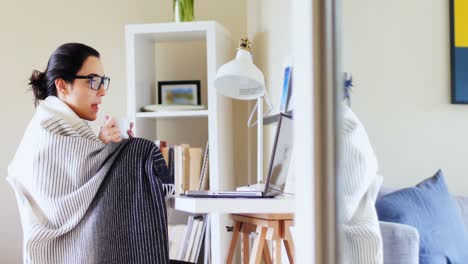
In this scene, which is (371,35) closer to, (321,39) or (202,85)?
(321,39)

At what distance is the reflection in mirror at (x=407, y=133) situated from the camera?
2.99 feet

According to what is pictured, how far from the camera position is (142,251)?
1733 mm

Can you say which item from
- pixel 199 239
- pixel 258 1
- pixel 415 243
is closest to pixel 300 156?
pixel 415 243

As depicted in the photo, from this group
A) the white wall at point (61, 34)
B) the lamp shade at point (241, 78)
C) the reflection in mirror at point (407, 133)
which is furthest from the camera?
the white wall at point (61, 34)

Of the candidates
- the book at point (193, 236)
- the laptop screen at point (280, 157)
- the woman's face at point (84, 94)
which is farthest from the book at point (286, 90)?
the book at point (193, 236)

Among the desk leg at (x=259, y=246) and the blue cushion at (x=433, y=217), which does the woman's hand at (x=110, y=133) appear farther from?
the blue cushion at (x=433, y=217)

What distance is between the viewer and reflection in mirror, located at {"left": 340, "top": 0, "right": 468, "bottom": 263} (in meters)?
0.91

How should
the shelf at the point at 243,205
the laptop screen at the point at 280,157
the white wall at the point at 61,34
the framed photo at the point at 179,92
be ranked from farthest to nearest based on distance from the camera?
the white wall at the point at 61,34
the framed photo at the point at 179,92
the laptop screen at the point at 280,157
the shelf at the point at 243,205

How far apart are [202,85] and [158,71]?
0.76 ft

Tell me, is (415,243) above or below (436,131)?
below

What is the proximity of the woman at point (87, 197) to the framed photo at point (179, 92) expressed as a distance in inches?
37.8

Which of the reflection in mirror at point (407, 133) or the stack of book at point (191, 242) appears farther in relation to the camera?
the stack of book at point (191, 242)

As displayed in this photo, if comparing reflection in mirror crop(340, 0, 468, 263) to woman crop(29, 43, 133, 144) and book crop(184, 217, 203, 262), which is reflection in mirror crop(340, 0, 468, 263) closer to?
woman crop(29, 43, 133, 144)

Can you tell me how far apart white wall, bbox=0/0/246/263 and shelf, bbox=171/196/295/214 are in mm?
1372
